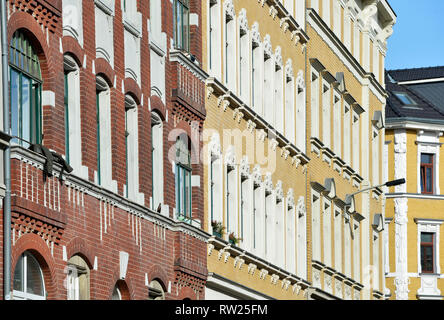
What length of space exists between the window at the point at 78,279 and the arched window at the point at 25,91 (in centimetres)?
245

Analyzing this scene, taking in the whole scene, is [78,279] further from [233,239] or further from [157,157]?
[233,239]

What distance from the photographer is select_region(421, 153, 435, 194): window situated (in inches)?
2558

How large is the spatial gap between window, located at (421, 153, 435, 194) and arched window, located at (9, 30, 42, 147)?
4434cm

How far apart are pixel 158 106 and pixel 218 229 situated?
4.89m

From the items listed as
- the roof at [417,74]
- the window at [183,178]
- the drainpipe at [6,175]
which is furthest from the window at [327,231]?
the roof at [417,74]

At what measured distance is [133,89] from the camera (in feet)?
87.7

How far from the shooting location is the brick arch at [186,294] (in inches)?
1157

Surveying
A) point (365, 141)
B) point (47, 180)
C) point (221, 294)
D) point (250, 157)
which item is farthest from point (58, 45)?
point (365, 141)

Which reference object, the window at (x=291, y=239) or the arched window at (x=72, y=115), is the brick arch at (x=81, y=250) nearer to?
the arched window at (x=72, y=115)

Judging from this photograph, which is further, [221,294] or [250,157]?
[250,157]

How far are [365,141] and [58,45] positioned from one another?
31.8 m
